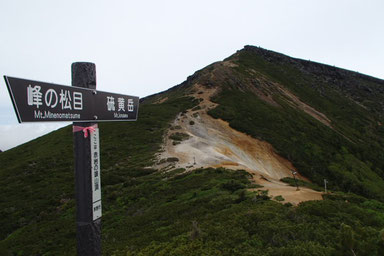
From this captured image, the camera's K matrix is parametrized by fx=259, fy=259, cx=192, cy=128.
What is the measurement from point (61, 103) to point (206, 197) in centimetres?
1019

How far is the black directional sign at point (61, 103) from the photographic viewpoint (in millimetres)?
2947

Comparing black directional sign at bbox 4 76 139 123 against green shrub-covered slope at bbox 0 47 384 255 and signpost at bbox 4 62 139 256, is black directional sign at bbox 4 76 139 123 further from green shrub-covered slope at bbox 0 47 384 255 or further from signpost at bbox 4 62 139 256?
green shrub-covered slope at bbox 0 47 384 255

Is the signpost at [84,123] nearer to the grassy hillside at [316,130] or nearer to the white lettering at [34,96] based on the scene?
the white lettering at [34,96]

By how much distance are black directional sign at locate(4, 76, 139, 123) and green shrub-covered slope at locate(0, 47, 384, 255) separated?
4.85 metres

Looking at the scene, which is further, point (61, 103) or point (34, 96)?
point (61, 103)

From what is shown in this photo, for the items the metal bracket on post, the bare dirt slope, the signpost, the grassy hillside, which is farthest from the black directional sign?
the grassy hillside

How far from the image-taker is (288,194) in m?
12.4

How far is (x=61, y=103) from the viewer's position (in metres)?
3.43

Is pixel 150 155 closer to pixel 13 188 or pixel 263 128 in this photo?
pixel 13 188

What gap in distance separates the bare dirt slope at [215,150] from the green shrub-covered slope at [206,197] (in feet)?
5.00

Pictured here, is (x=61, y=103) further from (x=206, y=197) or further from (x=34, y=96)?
(x=206, y=197)

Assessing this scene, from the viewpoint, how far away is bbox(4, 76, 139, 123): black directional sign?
2.95m

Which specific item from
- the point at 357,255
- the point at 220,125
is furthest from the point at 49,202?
the point at 220,125

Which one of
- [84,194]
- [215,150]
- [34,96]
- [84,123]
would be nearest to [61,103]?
[34,96]
